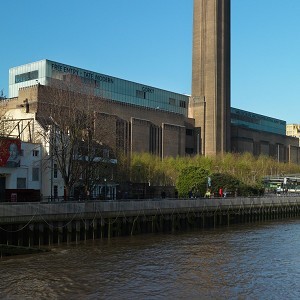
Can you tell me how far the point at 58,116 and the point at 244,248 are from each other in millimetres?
25174

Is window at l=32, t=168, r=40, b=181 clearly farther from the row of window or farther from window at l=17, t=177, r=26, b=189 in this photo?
the row of window

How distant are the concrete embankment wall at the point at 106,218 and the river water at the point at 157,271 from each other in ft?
6.81

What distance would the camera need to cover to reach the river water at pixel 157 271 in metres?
25.2

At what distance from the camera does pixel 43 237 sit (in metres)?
40.4

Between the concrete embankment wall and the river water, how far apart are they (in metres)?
2.07

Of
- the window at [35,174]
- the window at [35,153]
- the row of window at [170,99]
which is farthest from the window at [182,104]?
the window at [35,174]

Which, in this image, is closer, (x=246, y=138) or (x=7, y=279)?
(x=7, y=279)

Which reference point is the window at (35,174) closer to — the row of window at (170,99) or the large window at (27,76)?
the large window at (27,76)

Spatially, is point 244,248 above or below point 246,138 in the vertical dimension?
below

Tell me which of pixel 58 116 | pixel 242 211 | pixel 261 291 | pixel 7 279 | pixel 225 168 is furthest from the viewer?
pixel 225 168

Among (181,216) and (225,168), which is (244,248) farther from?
(225,168)

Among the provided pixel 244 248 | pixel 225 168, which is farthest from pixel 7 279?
pixel 225 168

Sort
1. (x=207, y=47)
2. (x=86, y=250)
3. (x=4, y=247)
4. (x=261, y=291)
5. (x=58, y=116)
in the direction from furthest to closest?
(x=207, y=47), (x=58, y=116), (x=86, y=250), (x=4, y=247), (x=261, y=291)

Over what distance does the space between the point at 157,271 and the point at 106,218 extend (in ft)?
56.0
